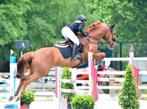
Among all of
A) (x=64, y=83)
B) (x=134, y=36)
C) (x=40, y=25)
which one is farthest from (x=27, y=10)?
(x=64, y=83)

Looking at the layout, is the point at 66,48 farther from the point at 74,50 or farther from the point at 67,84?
the point at 67,84

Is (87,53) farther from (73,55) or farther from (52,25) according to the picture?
(52,25)

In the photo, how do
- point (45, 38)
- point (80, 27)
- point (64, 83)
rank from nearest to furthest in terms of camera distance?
1. point (80, 27)
2. point (64, 83)
3. point (45, 38)

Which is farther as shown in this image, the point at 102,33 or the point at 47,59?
the point at 102,33

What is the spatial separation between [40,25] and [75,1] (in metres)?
2.64

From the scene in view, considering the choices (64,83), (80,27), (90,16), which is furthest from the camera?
(90,16)

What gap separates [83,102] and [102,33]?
239cm

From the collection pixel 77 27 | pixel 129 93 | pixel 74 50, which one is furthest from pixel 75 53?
pixel 129 93

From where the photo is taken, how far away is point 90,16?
3048 centimetres

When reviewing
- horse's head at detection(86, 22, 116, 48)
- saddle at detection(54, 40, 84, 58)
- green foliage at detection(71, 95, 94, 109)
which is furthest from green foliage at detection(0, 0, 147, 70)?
green foliage at detection(71, 95, 94, 109)

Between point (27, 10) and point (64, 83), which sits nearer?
point (64, 83)

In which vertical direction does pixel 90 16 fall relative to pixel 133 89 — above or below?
above

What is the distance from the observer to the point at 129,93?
459 inches

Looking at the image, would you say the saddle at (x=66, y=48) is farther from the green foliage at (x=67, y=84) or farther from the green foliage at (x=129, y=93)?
the green foliage at (x=129, y=93)
